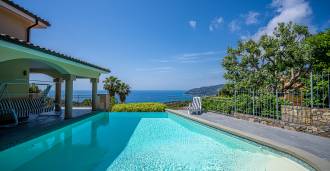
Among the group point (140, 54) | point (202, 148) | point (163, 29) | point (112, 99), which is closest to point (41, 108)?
point (202, 148)

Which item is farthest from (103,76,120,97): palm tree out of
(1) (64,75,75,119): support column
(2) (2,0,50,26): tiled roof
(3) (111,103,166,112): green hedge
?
(1) (64,75,75,119): support column

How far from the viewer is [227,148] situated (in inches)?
359

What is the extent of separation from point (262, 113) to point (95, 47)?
2228 centimetres

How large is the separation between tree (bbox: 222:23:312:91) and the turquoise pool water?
44.1ft

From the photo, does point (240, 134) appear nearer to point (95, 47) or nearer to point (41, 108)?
point (41, 108)

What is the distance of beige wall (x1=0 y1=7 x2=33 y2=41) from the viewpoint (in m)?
12.4

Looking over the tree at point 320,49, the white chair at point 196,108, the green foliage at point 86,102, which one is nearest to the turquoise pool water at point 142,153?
the white chair at point 196,108

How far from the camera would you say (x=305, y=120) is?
10.4 meters

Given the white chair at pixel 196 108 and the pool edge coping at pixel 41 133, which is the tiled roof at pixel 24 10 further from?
the white chair at pixel 196 108

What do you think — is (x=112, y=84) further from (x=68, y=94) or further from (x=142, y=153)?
(x=142, y=153)

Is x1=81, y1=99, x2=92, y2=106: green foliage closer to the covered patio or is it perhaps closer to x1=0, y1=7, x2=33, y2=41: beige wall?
the covered patio

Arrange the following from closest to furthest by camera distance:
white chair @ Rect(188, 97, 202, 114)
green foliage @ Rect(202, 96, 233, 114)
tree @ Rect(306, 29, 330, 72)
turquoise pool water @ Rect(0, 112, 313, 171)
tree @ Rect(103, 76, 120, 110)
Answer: turquoise pool water @ Rect(0, 112, 313, 171) < green foliage @ Rect(202, 96, 233, 114) < white chair @ Rect(188, 97, 202, 114) < tree @ Rect(306, 29, 330, 72) < tree @ Rect(103, 76, 120, 110)

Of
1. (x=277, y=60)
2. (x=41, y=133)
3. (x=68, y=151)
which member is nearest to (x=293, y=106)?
(x=68, y=151)

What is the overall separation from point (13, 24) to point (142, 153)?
32.3 feet
